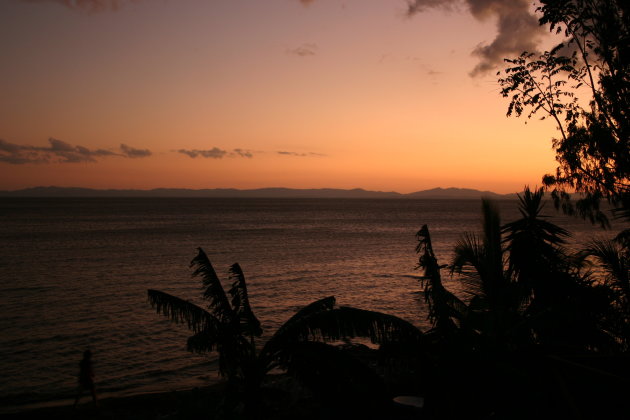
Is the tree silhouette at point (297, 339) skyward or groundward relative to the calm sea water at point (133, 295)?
skyward

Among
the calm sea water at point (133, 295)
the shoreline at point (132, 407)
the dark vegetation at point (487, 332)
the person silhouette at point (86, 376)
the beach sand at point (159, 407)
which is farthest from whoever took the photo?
the calm sea water at point (133, 295)

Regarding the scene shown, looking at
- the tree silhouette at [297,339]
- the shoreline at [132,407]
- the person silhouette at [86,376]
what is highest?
Answer: the tree silhouette at [297,339]

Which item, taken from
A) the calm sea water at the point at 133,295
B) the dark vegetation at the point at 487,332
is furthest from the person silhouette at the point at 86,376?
the dark vegetation at the point at 487,332

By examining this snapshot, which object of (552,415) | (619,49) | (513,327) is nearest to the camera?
(552,415)

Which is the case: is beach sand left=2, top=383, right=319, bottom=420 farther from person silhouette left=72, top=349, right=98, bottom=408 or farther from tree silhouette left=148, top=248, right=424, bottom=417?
tree silhouette left=148, top=248, right=424, bottom=417

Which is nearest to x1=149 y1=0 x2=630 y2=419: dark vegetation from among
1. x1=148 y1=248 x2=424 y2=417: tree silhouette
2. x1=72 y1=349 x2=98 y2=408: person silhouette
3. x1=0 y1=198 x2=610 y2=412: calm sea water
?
x1=148 y1=248 x2=424 y2=417: tree silhouette

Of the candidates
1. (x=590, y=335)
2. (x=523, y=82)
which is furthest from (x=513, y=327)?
(x=523, y=82)

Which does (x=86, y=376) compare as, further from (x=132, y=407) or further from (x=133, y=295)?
(x=133, y=295)

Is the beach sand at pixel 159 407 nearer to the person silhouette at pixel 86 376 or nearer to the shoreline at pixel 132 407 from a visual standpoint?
the shoreline at pixel 132 407

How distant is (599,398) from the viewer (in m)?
5.24

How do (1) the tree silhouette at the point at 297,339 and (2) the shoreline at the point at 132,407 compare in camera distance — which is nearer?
(1) the tree silhouette at the point at 297,339

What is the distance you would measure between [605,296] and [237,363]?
7.64 m

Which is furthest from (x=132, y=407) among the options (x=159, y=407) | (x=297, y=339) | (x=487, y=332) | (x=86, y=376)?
(x=487, y=332)

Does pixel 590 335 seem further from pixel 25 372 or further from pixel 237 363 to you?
pixel 25 372
